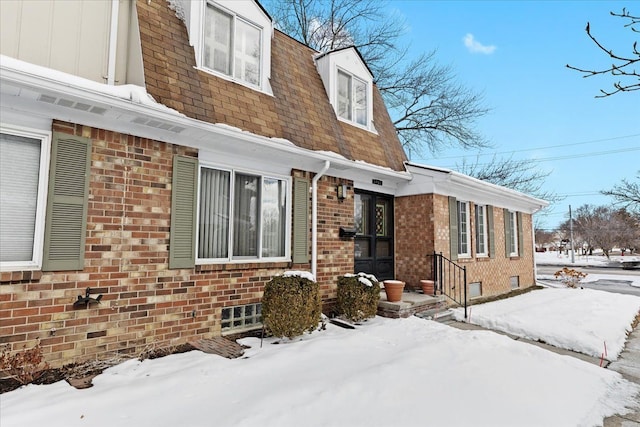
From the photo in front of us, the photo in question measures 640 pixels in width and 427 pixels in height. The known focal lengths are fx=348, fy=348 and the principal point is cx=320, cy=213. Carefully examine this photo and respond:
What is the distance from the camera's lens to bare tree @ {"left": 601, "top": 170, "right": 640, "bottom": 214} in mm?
19047

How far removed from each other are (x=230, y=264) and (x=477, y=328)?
4.71 meters

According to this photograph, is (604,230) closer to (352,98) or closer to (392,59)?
(392,59)

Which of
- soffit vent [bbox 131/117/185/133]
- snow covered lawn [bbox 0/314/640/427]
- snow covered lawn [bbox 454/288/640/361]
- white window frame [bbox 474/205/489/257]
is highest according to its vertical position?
soffit vent [bbox 131/117/185/133]

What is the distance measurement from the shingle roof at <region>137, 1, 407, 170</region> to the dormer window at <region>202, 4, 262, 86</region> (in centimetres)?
29

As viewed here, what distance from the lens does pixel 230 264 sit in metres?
5.26

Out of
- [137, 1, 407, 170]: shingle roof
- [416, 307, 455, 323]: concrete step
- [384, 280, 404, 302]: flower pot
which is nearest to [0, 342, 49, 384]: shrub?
[137, 1, 407, 170]: shingle roof

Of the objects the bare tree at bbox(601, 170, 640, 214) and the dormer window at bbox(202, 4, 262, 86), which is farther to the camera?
the bare tree at bbox(601, 170, 640, 214)

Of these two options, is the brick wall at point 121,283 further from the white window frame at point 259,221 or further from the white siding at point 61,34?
the white siding at point 61,34

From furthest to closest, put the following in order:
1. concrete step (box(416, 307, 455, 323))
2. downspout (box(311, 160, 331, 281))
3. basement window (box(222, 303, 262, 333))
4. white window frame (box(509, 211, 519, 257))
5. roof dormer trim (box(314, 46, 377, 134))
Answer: white window frame (box(509, 211, 519, 257)), roof dormer trim (box(314, 46, 377, 134)), concrete step (box(416, 307, 455, 323)), downspout (box(311, 160, 331, 281)), basement window (box(222, 303, 262, 333))

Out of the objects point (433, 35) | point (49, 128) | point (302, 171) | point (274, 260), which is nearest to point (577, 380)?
point (274, 260)

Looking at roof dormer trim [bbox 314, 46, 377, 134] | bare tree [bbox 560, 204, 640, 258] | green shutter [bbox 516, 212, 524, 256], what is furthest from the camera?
bare tree [bbox 560, 204, 640, 258]

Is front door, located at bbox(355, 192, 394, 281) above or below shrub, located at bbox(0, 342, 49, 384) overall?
above

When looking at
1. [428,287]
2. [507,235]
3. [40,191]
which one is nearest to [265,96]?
[40,191]

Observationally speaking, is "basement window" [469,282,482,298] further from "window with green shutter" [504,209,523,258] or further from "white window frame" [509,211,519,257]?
"white window frame" [509,211,519,257]
